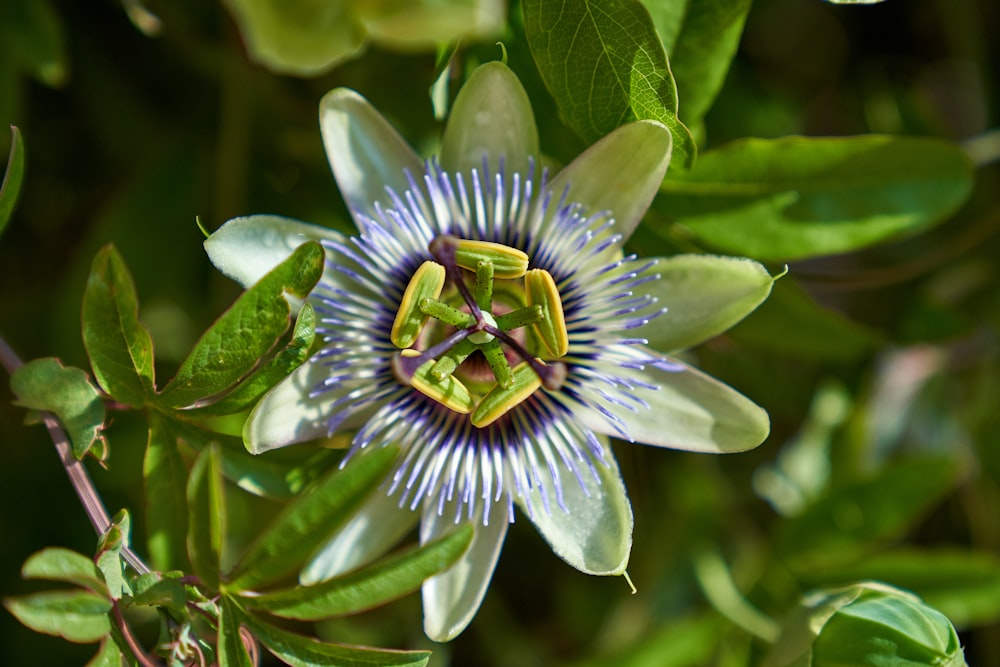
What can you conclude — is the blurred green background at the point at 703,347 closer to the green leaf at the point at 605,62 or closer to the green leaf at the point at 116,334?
the green leaf at the point at 605,62

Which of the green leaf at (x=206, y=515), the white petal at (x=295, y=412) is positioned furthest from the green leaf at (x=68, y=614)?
the white petal at (x=295, y=412)

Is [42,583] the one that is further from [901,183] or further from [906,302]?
[906,302]

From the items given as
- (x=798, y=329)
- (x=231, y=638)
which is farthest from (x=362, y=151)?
(x=798, y=329)

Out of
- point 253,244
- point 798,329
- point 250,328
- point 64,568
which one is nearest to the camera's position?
point 64,568

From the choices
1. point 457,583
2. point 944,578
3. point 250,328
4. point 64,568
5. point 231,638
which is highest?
point 250,328

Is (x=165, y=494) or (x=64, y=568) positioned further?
(x=165, y=494)

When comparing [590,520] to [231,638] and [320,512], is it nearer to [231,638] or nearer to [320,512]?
[320,512]
